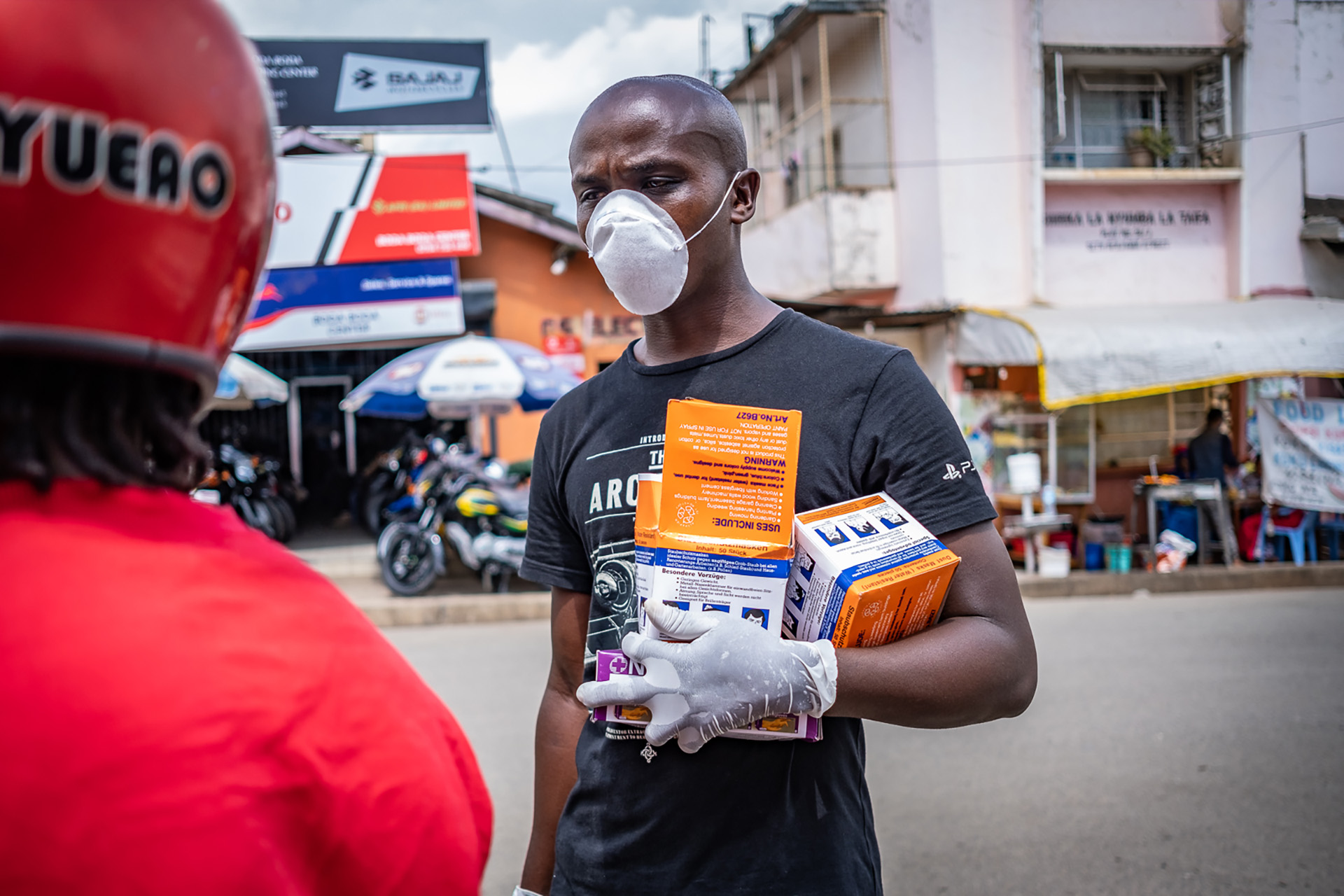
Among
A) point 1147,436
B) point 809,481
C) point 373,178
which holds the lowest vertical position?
point 1147,436

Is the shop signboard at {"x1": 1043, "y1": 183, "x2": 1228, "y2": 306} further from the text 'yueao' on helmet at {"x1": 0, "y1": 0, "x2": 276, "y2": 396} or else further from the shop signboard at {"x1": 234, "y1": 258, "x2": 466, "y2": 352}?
the text 'yueao' on helmet at {"x1": 0, "y1": 0, "x2": 276, "y2": 396}

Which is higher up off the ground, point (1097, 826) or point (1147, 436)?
point (1147, 436)

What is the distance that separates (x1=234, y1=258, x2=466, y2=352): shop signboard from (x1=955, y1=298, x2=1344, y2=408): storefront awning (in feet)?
22.3

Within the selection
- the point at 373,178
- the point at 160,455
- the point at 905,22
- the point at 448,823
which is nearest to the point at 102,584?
the point at 160,455

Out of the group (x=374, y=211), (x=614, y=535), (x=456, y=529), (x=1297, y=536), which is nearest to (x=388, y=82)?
(x=374, y=211)

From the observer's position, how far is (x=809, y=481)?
150cm

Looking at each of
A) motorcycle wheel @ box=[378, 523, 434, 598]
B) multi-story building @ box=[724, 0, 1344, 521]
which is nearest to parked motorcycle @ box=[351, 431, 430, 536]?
motorcycle wheel @ box=[378, 523, 434, 598]

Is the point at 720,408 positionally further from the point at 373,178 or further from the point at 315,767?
the point at 373,178

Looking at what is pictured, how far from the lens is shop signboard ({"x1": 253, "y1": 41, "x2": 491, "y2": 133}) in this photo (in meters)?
13.7

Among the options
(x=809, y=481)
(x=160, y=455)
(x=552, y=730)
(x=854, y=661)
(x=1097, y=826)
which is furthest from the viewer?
(x=1097, y=826)

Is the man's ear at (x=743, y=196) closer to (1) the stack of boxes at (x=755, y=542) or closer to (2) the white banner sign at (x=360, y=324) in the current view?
(1) the stack of boxes at (x=755, y=542)

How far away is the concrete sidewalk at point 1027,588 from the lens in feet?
30.0

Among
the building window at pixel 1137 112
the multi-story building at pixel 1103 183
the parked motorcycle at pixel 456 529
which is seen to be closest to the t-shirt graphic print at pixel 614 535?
the parked motorcycle at pixel 456 529

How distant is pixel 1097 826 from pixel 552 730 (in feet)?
10.9
